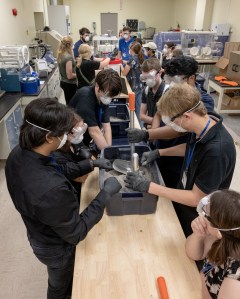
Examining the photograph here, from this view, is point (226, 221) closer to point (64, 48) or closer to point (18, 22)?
point (64, 48)

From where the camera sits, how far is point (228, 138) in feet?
3.98

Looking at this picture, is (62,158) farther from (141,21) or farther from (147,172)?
(141,21)

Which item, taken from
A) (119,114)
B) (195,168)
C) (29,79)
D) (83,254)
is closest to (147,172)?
(195,168)

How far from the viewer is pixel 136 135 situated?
5.92 feet

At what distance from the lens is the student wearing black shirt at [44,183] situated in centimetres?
95

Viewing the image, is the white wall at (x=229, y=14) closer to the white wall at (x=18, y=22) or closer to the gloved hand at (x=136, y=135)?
the white wall at (x=18, y=22)

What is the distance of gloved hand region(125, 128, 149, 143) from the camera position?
1.74m

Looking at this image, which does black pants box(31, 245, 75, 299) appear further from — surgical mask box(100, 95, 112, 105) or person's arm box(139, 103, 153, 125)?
person's arm box(139, 103, 153, 125)

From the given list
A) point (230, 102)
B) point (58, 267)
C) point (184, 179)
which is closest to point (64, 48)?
point (230, 102)

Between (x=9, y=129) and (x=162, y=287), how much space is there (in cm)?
270

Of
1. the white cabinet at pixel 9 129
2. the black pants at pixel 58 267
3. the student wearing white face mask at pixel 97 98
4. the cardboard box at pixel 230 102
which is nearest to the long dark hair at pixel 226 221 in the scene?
the black pants at pixel 58 267

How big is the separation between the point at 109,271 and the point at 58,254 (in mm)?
258

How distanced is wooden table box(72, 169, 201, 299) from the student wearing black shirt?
0.16 m

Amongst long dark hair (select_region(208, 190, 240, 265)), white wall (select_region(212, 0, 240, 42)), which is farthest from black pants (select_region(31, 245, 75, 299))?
white wall (select_region(212, 0, 240, 42))
